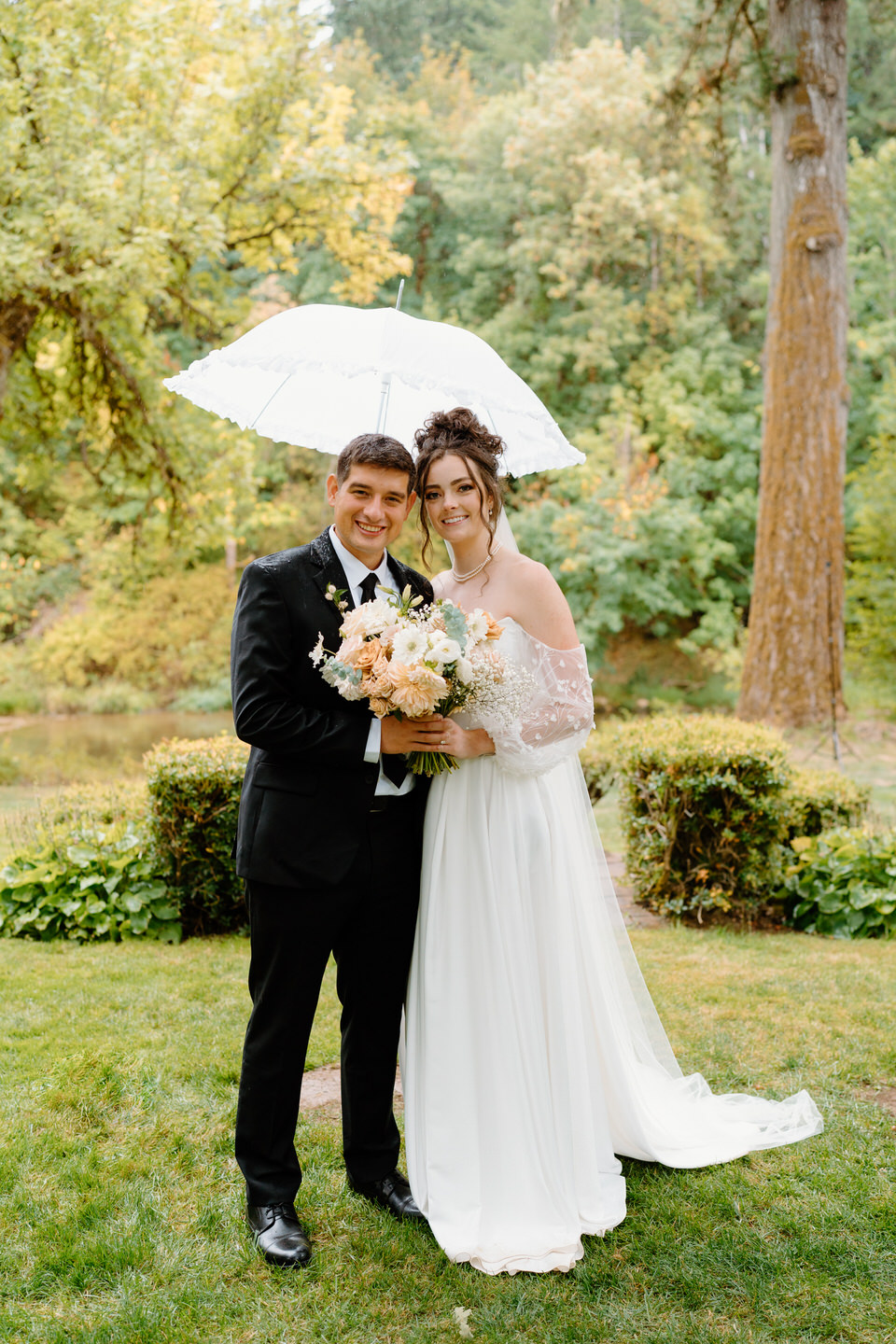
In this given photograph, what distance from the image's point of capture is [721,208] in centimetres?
1667

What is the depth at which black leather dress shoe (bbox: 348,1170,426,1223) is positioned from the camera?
116 inches

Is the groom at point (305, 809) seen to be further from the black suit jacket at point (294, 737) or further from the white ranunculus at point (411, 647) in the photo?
the white ranunculus at point (411, 647)

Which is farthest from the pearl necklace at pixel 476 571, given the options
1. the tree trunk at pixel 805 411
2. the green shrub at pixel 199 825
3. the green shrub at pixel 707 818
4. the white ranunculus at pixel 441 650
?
the tree trunk at pixel 805 411

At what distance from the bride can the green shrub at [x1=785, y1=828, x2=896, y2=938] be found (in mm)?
2946

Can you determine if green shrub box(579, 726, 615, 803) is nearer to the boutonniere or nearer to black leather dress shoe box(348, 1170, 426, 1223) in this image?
black leather dress shoe box(348, 1170, 426, 1223)

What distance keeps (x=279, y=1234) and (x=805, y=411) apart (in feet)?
30.1

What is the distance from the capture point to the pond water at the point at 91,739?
40.8 ft


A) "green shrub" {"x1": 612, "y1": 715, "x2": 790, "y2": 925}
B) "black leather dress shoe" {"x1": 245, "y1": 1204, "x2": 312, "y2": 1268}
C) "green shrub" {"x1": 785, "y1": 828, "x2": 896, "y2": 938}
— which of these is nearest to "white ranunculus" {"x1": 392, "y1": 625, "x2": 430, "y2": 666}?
"black leather dress shoe" {"x1": 245, "y1": 1204, "x2": 312, "y2": 1268}

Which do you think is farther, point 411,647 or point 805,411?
point 805,411

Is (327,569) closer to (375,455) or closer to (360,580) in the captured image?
(360,580)

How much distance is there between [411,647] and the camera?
8.34 ft

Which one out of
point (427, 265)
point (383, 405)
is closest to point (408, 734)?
point (383, 405)

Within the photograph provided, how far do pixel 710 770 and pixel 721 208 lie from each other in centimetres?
1401

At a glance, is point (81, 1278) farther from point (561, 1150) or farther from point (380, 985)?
point (561, 1150)
